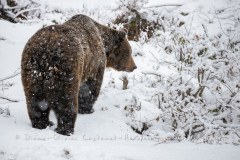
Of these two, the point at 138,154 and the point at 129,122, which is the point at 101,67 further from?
the point at 138,154

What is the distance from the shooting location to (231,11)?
9797mm

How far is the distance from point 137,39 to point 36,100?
6116mm

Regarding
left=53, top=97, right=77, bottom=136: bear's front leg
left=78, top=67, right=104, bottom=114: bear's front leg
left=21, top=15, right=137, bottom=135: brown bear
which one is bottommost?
left=78, top=67, right=104, bottom=114: bear's front leg

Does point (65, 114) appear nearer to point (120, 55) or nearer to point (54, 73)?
point (54, 73)

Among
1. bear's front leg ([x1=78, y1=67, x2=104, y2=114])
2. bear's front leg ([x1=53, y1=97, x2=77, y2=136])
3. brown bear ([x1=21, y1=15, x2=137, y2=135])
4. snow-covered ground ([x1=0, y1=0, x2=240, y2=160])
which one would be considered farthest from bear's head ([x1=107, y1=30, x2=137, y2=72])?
bear's front leg ([x1=53, y1=97, x2=77, y2=136])

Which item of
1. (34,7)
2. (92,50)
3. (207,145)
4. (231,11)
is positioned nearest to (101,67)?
(92,50)

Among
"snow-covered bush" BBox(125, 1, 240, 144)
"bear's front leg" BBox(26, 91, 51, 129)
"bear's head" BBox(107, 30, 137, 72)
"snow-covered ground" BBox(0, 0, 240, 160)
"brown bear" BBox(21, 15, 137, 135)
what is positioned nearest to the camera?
"snow-covered ground" BBox(0, 0, 240, 160)

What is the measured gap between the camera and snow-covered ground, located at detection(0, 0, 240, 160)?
13.3 ft

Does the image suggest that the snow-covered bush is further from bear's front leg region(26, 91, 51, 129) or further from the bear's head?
bear's front leg region(26, 91, 51, 129)

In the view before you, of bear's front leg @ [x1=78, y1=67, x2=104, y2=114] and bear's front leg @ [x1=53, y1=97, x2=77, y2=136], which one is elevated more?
bear's front leg @ [x1=53, y1=97, x2=77, y2=136]

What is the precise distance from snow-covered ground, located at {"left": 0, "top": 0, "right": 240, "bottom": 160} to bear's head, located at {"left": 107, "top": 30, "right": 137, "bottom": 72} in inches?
16.2

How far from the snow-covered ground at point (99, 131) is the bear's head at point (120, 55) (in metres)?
0.41

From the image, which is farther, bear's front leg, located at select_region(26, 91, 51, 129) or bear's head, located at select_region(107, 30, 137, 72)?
bear's head, located at select_region(107, 30, 137, 72)

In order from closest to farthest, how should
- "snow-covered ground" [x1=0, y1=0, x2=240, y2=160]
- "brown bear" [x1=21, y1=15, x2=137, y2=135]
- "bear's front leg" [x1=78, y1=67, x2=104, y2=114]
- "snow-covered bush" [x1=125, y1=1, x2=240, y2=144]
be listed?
1. "snow-covered ground" [x1=0, y1=0, x2=240, y2=160]
2. "brown bear" [x1=21, y1=15, x2=137, y2=135]
3. "snow-covered bush" [x1=125, y1=1, x2=240, y2=144]
4. "bear's front leg" [x1=78, y1=67, x2=104, y2=114]
